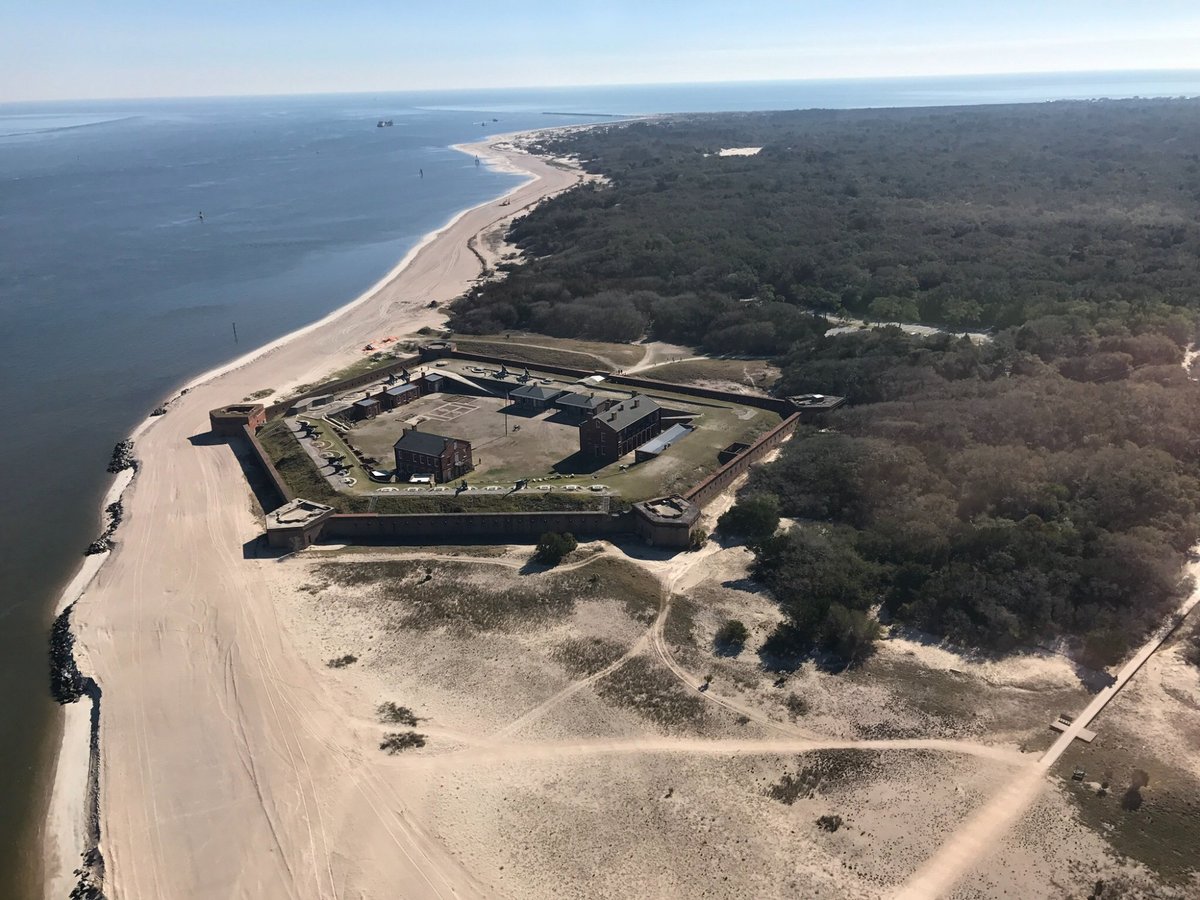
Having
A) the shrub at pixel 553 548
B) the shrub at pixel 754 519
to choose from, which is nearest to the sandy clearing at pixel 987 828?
the shrub at pixel 754 519

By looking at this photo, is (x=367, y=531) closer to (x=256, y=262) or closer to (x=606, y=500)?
(x=606, y=500)

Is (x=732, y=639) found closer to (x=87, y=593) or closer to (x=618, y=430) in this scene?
(x=618, y=430)

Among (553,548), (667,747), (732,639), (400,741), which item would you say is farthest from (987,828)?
(553,548)

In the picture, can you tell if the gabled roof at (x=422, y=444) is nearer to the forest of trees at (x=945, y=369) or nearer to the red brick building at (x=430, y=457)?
the red brick building at (x=430, y=457)

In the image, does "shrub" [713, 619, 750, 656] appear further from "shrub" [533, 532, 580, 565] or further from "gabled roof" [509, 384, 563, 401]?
"gabled roof" [509, 384, 563, 401]

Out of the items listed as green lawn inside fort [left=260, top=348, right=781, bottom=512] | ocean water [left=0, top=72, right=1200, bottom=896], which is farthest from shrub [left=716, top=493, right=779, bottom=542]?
ocean water [left=0, top=72, right=1200, bottom=896]
